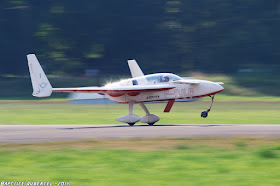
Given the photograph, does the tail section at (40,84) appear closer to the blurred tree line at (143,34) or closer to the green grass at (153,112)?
the green grass at (153,112)

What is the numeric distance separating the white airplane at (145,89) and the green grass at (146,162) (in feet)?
21.5

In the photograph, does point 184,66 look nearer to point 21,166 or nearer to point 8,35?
point 8,35

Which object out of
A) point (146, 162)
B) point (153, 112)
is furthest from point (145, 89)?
point (153, 112)

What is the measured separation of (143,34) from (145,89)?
5620 cm

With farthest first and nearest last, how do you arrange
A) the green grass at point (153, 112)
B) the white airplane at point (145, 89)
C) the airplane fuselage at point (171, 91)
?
the green grass at point (153, 112) → the airplane fuselage at point (171, 91) → the white airplane at point (145, 89)

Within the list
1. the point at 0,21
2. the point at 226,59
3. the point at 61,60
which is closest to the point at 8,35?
the point at 0,21

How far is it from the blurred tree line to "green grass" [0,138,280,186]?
57.5 m

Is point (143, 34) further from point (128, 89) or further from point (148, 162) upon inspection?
point (148, 162)

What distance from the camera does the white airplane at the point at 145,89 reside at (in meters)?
23.4

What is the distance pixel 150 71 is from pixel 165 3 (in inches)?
422

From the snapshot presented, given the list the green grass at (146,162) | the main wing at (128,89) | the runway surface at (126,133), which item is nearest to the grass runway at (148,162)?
the green grass at (146,162)

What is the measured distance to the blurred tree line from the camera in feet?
245

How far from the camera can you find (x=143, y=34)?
79.3 meters

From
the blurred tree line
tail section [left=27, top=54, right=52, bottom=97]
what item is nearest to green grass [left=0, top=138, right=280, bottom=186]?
tail section [left=27, top=54, right=52, bottom=97]
